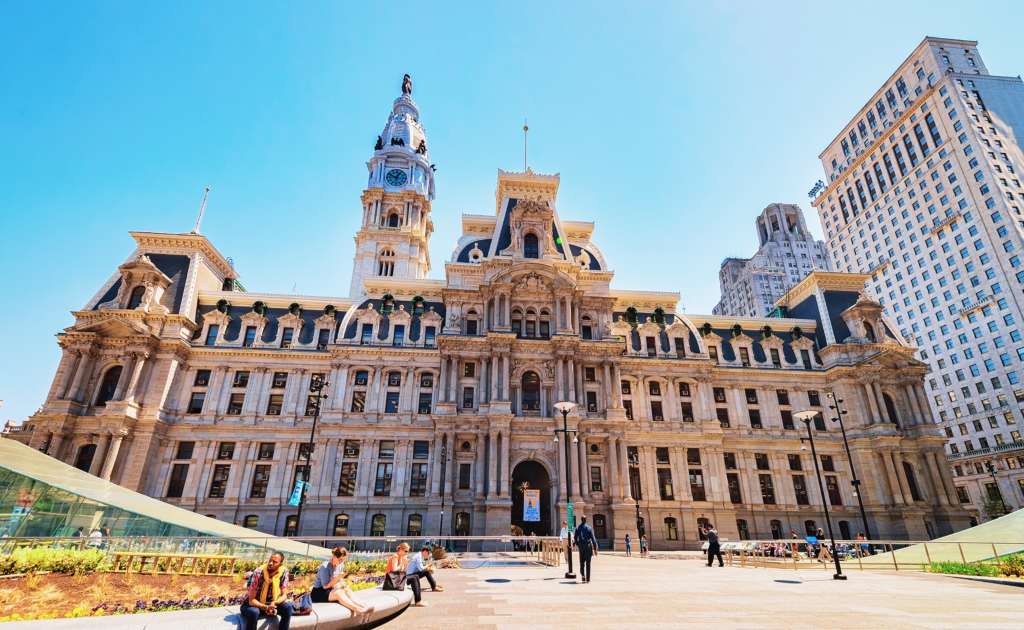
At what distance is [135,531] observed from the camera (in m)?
19.5

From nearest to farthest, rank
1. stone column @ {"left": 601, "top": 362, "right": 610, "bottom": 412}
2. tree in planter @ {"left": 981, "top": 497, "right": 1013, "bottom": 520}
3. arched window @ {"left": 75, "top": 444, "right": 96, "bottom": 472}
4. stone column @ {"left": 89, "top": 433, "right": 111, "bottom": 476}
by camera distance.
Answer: stone column @ {"left": 89, "top": 433, "right": 111, "bottom": 476}
arched window @ {"left": 75, "top": 444, "right": 96, "bottom": 472}
stone column @ {"left": 601, "top": 362, "right": 610, "bottom": 412}
tree in planter @ {"left": 981, "top": 497, "right": 1013, "bottom": 520}

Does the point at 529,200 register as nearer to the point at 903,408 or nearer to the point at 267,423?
the point at 267,423

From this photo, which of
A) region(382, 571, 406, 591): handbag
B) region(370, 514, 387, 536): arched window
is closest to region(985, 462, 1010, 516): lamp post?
region(370, 514, 387, 536): arched window

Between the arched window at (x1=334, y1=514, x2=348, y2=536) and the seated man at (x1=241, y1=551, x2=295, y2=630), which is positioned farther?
the arched window at (x1=334, y1=514, x2=348, y2=536)

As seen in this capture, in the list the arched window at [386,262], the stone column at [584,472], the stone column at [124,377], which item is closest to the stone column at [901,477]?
the stone column at [584,472]

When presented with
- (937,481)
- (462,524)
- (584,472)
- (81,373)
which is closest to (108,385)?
(81,373)

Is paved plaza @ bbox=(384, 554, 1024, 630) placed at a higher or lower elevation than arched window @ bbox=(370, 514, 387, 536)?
lower

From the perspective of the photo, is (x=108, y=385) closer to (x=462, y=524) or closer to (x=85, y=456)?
(x=85, y=456)

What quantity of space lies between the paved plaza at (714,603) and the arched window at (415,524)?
75.5 ft

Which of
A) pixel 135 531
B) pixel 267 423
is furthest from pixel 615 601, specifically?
pixel 267 423

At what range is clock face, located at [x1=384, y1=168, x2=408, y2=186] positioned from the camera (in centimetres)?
9681

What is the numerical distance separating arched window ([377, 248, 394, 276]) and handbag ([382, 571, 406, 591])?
242 feet

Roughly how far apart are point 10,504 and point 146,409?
28.8m

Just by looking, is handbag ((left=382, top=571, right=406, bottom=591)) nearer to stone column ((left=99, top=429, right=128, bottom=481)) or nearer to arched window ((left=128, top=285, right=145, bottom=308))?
stone column ((left=99, top=429, right=128, bottom=481))
